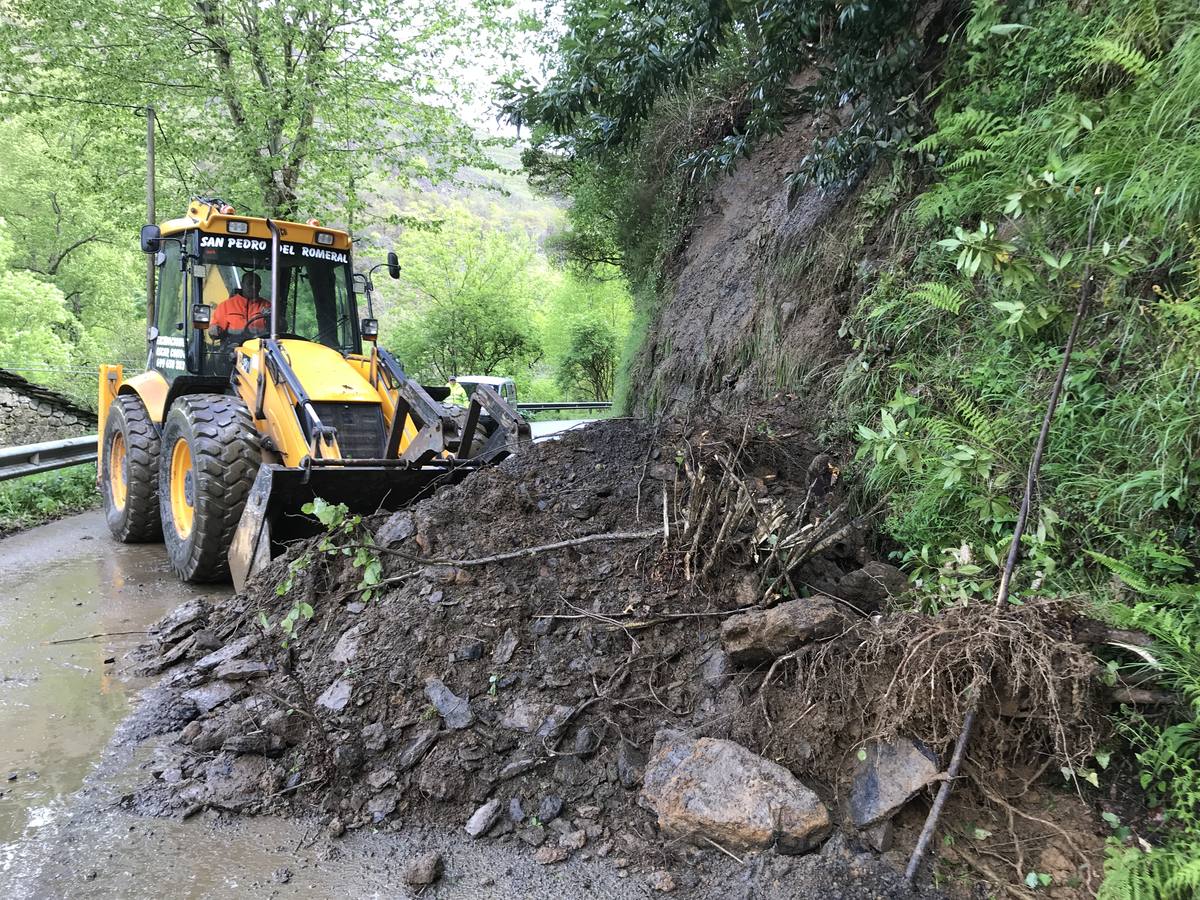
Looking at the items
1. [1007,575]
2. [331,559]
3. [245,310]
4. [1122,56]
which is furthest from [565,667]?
[245,310]

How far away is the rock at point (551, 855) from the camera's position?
108 inches

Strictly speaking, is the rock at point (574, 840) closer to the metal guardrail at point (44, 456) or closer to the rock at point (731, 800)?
the rock at point (731, 800)

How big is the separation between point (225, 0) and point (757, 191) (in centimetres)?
1186

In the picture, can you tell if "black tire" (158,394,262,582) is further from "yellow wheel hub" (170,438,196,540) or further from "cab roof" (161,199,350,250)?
"cab roof" (161,199,350,250)

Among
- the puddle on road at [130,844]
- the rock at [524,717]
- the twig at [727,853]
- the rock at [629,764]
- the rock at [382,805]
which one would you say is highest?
the rock at [524,717]

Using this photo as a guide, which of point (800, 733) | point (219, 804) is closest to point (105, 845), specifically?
point (219, 804)

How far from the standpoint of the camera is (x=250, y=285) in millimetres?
6891

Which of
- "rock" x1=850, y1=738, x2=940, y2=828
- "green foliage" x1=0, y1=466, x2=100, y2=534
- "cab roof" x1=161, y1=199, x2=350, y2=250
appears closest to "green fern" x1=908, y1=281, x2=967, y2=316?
"rock" x1=850, y1=738, x2=940, y2=828

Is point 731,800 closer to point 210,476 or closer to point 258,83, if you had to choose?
point 210,476

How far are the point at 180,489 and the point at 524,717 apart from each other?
4534 millimetres

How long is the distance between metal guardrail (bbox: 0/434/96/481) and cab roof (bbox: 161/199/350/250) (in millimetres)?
4246

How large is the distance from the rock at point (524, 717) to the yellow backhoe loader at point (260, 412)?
8.07ft

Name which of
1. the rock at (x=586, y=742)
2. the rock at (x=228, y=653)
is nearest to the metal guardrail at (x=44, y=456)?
the rock at (x=228, y=653)

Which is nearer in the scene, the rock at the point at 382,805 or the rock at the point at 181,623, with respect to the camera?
the rock at the point at 382,805
